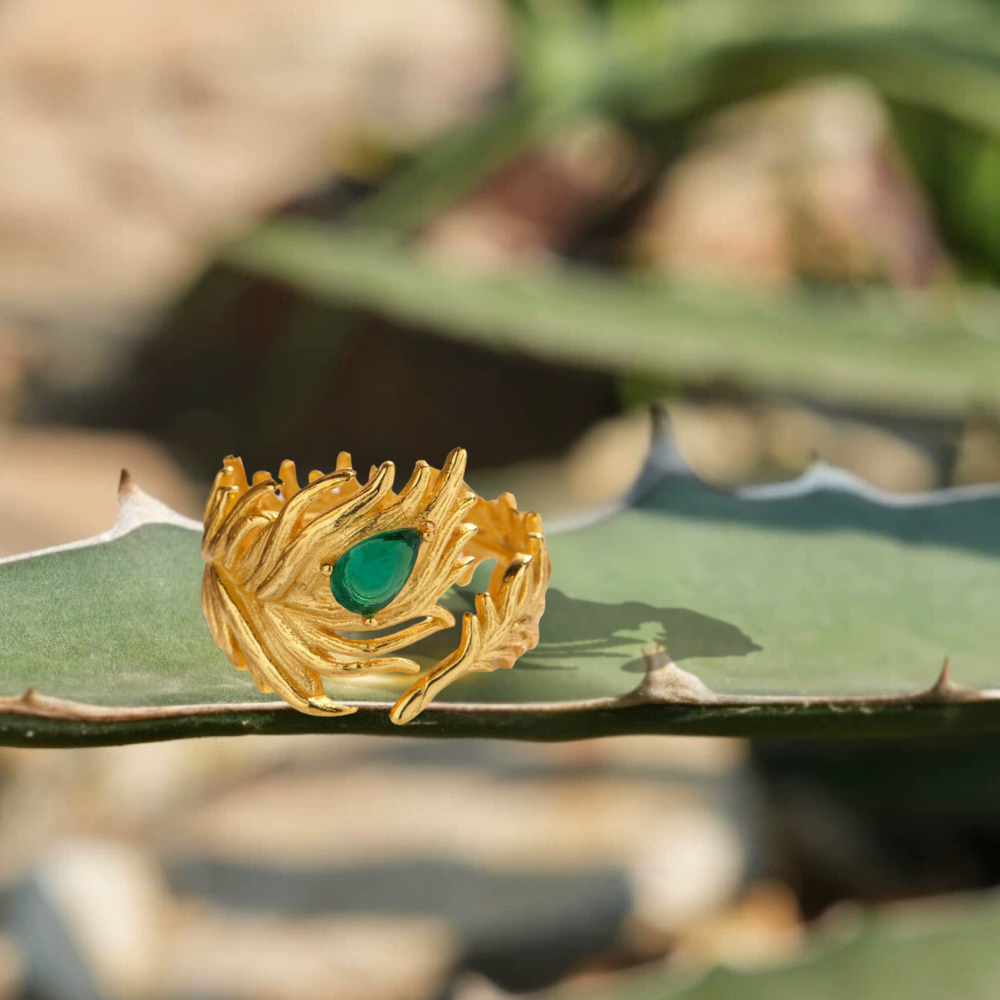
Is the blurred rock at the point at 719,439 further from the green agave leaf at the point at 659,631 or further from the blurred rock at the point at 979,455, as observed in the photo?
the green agave leaf at the point at 659,631

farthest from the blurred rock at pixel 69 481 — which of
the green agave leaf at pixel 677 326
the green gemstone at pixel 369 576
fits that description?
the green gemstone at pixel 369 576

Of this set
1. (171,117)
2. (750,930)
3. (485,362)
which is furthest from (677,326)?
(171,117)

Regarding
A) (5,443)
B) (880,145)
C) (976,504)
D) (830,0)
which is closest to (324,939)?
(976,504)

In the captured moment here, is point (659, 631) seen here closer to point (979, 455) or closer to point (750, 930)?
point (750, 930)

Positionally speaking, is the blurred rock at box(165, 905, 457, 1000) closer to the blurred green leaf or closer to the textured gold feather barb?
the textured gold feather barb

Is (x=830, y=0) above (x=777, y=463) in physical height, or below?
above

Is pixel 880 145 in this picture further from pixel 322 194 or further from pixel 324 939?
pixel 324 939

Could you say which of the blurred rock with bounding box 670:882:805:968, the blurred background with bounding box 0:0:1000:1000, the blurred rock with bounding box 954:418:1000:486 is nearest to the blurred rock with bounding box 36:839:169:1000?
the blurred background with bounding box 0:0:1000:1000
